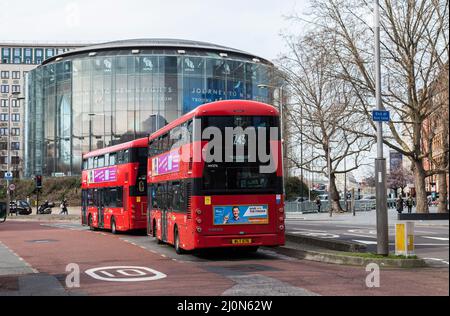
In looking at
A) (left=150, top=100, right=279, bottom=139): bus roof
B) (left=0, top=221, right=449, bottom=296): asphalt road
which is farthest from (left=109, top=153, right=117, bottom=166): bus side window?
(left=150, top=100, right=279, bottom=139): bus roof

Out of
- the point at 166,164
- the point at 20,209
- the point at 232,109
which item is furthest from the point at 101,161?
the point at 20,209

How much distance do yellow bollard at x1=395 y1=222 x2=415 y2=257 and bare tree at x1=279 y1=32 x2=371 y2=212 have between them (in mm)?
19134

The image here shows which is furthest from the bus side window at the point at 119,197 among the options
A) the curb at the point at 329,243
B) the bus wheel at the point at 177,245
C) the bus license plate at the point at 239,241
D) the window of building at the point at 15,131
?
the window of building at the point at 15,131

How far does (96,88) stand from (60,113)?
6.95m

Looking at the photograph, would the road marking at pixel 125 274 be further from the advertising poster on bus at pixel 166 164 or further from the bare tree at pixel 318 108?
the bare tree at pixel 318 108

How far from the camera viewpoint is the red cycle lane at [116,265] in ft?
35.1

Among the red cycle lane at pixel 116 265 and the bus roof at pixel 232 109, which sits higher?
the bus roof at pixel 232 109

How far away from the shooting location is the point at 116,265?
49.0 ft

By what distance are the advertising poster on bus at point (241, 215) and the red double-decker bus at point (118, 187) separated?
34.7ft

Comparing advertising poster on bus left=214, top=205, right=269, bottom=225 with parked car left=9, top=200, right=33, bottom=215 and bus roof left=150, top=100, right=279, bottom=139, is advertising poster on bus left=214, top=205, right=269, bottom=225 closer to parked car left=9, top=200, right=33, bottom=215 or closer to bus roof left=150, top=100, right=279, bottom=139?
bus roof left=150, top=100, right=279, bottom=139

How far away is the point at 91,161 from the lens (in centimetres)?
3269

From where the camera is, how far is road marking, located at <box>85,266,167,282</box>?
1223 cm

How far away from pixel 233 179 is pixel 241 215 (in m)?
0.99
